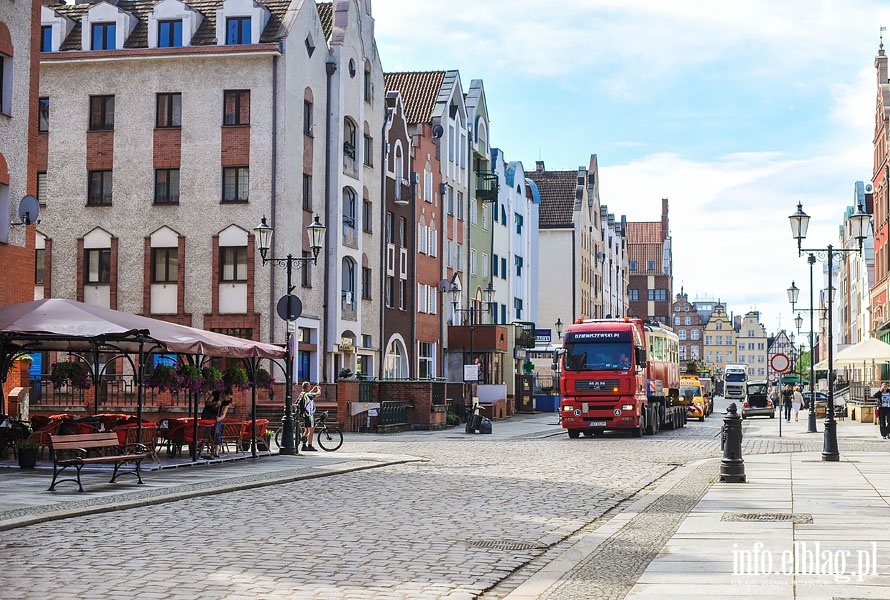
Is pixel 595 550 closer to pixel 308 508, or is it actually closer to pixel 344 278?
pixel 308 508

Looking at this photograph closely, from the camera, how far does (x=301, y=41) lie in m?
45.8

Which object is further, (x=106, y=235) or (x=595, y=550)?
(x=106, y=235)

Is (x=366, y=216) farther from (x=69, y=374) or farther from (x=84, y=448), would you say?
(x=84, y=448)

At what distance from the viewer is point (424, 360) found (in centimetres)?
5906

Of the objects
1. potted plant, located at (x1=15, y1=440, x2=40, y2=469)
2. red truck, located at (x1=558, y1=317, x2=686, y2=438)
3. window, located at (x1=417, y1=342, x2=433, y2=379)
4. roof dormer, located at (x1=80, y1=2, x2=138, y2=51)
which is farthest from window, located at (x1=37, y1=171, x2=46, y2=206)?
potted plant, located at (x1=15, y1=440, x2=40, y2=469)

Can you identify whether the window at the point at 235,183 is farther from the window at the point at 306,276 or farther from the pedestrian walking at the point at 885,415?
the pedestrian walking at the point at 885,415

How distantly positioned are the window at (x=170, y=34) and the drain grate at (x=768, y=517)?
35.9m

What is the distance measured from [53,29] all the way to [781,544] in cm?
4152

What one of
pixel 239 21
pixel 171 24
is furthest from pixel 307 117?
pixel 171 24

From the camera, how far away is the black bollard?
19266mm

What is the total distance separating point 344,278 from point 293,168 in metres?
6.07

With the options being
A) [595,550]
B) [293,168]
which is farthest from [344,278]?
[595,550]

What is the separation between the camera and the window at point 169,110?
149 ft

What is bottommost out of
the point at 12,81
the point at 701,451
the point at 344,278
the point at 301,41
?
the point at 701,451
